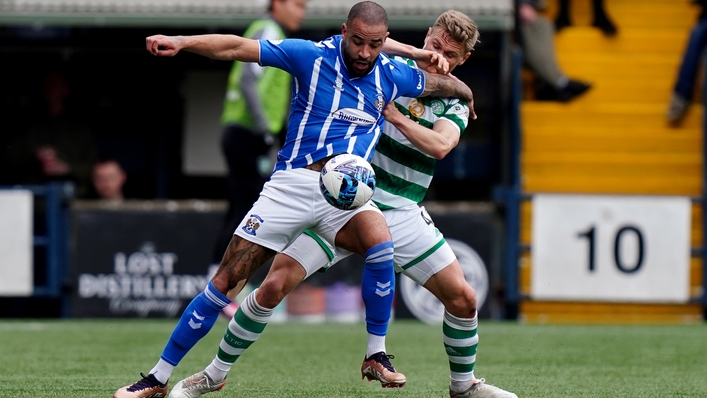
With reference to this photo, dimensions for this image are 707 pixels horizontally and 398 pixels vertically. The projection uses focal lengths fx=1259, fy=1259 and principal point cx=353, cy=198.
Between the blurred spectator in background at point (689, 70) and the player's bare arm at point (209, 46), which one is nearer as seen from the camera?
the player's bare arm at point (209, 46)

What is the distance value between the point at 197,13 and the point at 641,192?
14.8 ft

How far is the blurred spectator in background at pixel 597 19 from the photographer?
41.5 feet

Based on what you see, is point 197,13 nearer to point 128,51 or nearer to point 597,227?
point 128,51

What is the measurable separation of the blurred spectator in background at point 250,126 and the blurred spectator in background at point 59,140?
13.7 feet

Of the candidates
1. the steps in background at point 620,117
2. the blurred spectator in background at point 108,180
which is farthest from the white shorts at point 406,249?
the blurred spectator in background at point 108,180

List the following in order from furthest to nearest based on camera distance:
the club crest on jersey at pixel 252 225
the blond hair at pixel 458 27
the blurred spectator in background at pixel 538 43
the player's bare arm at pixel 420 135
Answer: the blurred spectator in background at pixel 538 43
the blond hair at pixel 458 27
the player's bare arm at pixel 420 135
the club crest on jersey at pixel 252 225

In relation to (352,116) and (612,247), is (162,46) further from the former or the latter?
(612,247)

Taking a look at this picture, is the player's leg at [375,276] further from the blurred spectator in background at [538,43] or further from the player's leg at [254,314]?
the blurred spectator in background at [538,43]

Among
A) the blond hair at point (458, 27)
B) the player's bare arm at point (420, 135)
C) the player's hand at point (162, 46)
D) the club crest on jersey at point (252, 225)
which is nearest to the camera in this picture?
the player's hand at point (162, 46)

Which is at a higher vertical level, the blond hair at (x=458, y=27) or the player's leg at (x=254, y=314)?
the blond hair at (x=458, y=27)

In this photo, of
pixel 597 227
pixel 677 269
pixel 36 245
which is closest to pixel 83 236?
pixel 36 245

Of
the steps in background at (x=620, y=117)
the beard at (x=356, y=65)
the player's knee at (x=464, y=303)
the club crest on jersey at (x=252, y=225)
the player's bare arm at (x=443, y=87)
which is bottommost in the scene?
the steps in background at (x=620, y=117)

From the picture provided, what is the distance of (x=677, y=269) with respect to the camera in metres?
10.9

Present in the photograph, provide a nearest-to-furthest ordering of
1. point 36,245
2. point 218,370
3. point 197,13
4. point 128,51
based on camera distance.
A: point 218,370
point 36,245
point 197,13
point 128,51
